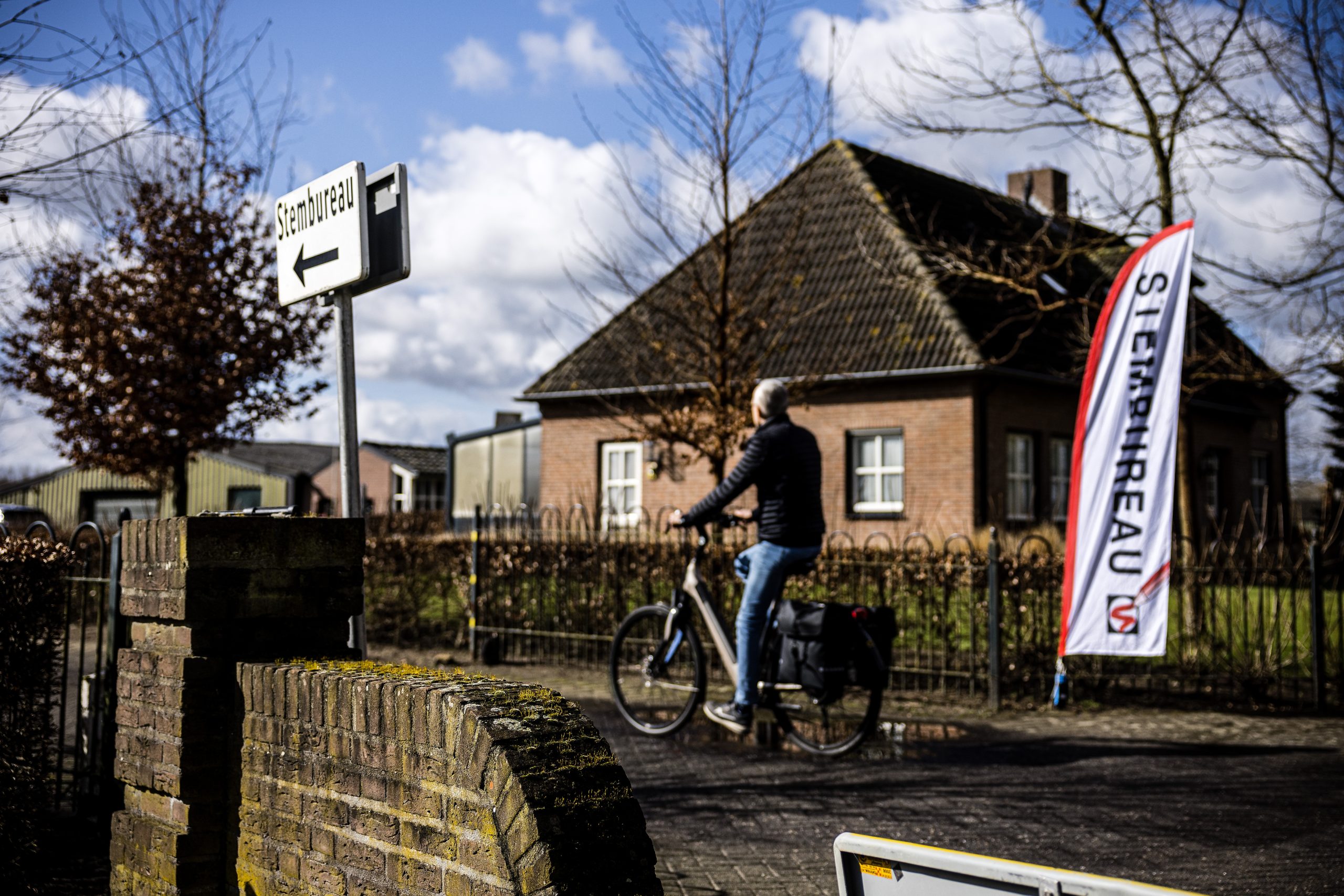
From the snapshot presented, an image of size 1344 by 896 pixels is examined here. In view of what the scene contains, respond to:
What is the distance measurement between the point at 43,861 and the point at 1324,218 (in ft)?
41.4

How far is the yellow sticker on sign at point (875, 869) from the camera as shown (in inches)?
84.7

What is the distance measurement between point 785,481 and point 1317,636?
4.94m

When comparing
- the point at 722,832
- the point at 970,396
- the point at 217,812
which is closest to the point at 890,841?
the point at 217,812

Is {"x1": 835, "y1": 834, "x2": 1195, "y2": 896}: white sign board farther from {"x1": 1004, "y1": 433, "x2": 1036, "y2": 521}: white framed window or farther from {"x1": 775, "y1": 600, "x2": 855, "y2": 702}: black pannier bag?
{"x1": 1004, "y1": 433, "x2": 1036, "y2": 521}: white framed window

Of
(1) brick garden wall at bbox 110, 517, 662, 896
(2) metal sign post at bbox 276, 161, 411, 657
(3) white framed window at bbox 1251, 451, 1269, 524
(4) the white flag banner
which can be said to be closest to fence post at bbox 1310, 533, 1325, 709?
(4) the white flag banner

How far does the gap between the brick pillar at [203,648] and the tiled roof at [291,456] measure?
2029 inches

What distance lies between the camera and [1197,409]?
90.8 ft

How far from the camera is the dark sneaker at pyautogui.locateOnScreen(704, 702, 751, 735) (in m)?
7.53

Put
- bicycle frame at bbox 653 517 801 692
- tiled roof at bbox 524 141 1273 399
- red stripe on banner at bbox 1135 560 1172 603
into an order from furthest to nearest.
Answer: tiled roof at bbox 524 141 1273 399, bicycle frame at bbox 653 517 801 692, red stripe on banner at bbox 1135 560 1172 603

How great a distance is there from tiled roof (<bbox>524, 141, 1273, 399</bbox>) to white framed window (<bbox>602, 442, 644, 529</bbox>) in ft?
4.63

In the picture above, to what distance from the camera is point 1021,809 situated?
6148 mm

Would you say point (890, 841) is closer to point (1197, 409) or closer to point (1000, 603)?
point (1000, 603)

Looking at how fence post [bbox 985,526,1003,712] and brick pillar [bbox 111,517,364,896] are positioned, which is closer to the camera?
brick pillar [bbox 111,517,364,896]

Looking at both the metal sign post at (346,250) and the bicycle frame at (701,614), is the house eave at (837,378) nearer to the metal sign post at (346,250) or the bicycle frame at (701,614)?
the bicycle frame at (701,614)
